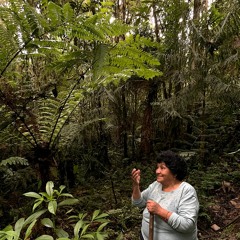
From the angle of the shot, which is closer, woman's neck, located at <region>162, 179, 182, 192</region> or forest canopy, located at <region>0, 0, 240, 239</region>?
woman's neck, located at <region>162, 179, 182, 192</region>

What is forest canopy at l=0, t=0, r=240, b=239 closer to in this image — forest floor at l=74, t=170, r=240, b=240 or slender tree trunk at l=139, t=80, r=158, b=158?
slender tree trunk at l=139, t=80, r=158, b=158

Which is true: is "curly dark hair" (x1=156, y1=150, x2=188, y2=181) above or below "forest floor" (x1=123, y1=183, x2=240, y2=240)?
above

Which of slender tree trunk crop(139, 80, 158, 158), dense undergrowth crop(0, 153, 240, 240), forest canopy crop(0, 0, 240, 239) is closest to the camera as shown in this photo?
forest canopy crop(0, 0, 240, 239)

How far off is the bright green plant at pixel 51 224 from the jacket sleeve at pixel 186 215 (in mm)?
493

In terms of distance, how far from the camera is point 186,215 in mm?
1863

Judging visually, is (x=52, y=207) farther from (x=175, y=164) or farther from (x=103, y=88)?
(x=103, y=88)

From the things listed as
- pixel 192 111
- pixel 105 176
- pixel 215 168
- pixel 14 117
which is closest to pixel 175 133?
pixel 192 111

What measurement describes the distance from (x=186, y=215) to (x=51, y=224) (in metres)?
0.91

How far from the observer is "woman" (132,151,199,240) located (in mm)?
1865

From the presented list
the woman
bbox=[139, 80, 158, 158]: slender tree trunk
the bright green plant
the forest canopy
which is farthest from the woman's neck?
bbox=[139, 80, 158, 158]: slender tree trunk

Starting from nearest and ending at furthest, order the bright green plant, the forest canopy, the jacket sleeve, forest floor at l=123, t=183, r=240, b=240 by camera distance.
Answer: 1. the bright green plant
2. the jacket sleeve
3. the forest canopy
4. forest floor at l=123, t=183, r=240, b=240

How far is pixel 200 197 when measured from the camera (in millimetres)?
4160

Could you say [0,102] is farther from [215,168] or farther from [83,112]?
[215,168]

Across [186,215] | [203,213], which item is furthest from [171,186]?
[203,213]
